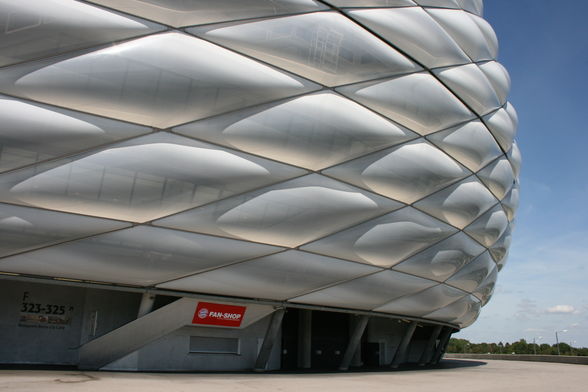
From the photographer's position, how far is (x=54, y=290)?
13.0 meters

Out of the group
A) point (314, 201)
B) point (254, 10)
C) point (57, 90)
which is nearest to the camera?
point (57, 90)

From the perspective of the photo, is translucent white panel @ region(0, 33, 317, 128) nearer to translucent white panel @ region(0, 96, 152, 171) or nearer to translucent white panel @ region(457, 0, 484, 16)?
translucent white panel @ region(0, 96, 152, 171)

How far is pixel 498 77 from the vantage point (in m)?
18.6

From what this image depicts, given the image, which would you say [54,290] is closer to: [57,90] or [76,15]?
[57,90]

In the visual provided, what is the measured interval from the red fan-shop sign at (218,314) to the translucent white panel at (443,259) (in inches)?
186

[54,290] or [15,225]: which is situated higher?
[15,225]

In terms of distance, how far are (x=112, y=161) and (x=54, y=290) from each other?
4.69m

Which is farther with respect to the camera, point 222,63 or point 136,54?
point 222,63

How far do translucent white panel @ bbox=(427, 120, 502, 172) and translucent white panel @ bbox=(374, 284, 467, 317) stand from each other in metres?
4.23

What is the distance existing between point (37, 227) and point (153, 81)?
146 inches

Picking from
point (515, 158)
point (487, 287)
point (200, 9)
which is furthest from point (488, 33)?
point (200, 9)

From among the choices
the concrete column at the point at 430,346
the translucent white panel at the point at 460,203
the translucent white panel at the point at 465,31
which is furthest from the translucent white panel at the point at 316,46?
the concrete column at the point at 430,346

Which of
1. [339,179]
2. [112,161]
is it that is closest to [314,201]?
[339,179]

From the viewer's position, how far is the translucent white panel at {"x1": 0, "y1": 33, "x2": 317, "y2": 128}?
990 cm
